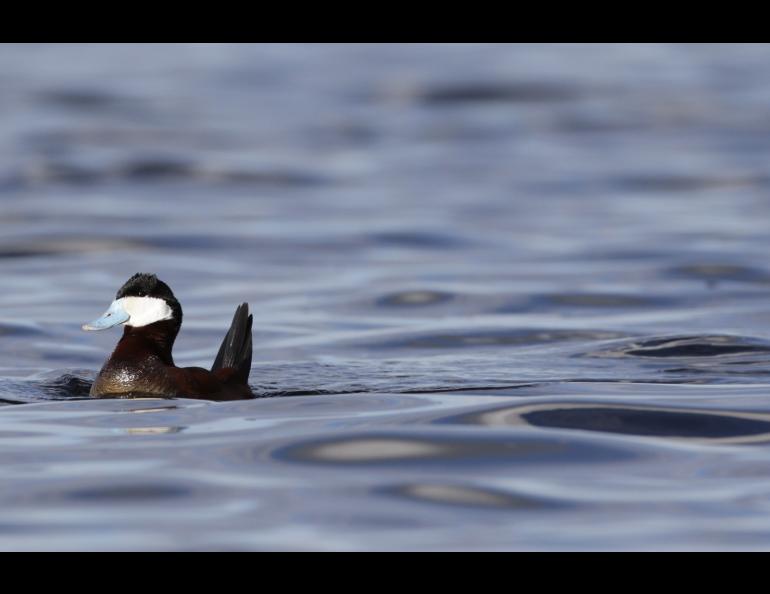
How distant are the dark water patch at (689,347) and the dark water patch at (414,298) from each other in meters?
3.20

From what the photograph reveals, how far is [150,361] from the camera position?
416 inches

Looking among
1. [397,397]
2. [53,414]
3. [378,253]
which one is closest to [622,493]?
[397,397]

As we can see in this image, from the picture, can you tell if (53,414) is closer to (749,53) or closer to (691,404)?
(691,404)

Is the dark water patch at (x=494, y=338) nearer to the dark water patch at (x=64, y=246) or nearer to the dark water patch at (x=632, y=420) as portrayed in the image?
the dark water patch at (x=632, y=420)

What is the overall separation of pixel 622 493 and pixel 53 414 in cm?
371

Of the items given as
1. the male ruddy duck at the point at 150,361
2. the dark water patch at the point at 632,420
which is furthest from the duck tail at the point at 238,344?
the dark water patch at the point at 632,420

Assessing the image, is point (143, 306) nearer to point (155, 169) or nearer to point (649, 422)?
point (649, 422)

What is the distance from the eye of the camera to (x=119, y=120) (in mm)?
34344

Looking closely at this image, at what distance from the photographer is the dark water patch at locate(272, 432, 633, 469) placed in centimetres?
880

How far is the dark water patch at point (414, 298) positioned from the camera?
15844mm

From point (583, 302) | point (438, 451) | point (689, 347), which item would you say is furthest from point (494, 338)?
point (438, 451)

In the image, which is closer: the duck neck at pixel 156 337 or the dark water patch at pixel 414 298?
the duck neck at pixel 156 337

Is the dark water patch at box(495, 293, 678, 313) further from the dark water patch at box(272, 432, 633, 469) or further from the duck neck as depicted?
the dark water patch at box(272, 432, 633, 469)

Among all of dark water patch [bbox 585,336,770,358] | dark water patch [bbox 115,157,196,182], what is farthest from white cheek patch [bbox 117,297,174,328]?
dark water patch [bbox 115,157,196,182]
